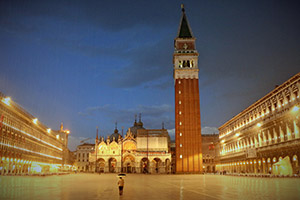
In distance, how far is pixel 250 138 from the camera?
2163 inches

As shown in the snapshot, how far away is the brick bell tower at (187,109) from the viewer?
72.3 meters

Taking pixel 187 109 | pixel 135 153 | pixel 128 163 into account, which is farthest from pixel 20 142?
pixel 128 163

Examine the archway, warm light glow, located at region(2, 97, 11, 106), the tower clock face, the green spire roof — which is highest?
the green spire roof

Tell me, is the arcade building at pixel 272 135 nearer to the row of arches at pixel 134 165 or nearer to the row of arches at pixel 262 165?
the row of arches at pixel 262 165

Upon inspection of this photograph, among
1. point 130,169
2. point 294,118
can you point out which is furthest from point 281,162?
point 130,169

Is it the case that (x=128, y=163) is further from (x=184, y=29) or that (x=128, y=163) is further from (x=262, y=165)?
(x=262, y=165)

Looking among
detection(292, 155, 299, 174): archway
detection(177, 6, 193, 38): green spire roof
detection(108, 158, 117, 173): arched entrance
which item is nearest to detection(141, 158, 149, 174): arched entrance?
detection(108, 158, 117, 173): arched entrance

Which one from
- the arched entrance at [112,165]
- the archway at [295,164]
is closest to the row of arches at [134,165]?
the arched entrance at [112,165]

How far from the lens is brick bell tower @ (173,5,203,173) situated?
72.3 meters

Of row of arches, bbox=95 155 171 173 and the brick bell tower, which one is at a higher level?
the brick bell tower

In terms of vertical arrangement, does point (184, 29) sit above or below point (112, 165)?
above

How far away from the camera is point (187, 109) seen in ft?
247

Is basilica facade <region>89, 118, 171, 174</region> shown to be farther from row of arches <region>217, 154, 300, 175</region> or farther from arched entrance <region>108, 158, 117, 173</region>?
row of arches <region>217, 154, 300, 175</region>

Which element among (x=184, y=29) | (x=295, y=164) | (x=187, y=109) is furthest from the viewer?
(x=184, y=29)
